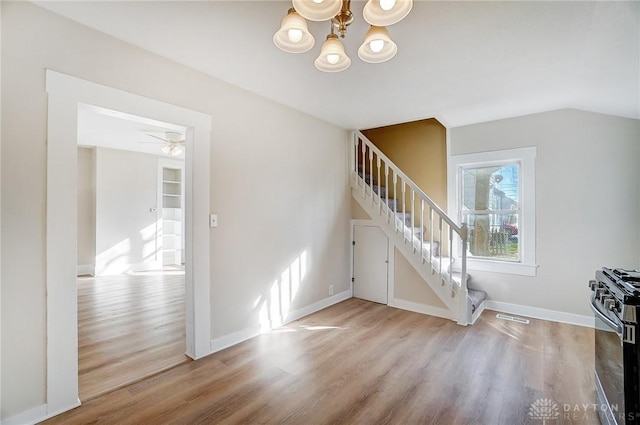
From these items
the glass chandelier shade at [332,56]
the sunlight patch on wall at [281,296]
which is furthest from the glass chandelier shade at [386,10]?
the sunlight patch on wall at [281,296]

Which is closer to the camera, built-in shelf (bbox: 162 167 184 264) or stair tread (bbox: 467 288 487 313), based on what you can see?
stair tread (bbox: 467 288 487 313)

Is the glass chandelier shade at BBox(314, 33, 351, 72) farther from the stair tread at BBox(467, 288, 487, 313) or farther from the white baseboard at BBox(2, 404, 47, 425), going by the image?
the stair tread at BBox(467, 288, 487, 313)

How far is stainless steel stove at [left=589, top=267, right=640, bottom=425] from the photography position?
4.60ft

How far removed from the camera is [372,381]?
2.36 metres

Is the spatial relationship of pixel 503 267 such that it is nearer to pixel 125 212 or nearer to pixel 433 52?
pixel 433 52

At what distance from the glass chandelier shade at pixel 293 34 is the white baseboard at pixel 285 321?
256cm

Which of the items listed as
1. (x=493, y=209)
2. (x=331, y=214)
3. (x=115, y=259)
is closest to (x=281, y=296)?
(x=331, y=214)

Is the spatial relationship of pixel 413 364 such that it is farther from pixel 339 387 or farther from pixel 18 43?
pixel 18 43

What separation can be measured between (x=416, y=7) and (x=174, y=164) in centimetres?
665

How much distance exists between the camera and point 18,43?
178 centimetres

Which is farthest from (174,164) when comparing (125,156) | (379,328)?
(379,328)

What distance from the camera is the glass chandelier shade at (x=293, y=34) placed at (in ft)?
5.26

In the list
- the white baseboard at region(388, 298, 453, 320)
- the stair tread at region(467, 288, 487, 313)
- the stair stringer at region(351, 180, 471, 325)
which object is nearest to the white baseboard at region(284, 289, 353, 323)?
the white baseboard at region(388, 298, 453, 320)

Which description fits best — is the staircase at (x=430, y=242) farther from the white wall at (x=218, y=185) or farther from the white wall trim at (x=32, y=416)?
the white wall trim at (x=32, y=416)
